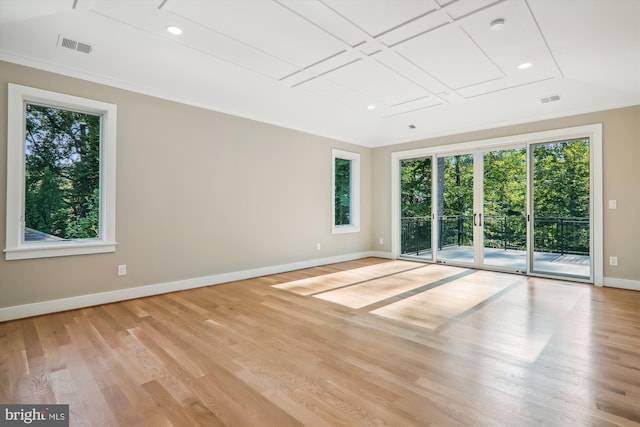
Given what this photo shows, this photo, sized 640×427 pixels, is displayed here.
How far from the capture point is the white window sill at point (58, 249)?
10.6ft

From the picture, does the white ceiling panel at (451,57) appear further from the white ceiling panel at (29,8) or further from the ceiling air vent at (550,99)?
the white ceiling panel at (29,8)

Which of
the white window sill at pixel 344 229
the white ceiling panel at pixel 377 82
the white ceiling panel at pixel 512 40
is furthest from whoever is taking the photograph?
the white window sill at pixel 344 229

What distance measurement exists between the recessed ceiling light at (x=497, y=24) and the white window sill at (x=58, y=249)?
15.5ft

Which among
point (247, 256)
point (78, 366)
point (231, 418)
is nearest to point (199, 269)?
point (247, 256)

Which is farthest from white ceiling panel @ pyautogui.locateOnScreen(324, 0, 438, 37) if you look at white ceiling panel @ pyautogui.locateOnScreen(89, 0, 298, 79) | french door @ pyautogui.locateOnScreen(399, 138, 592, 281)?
french door @ pyautogui.locateOnScreen(399, 138, 592, 281)

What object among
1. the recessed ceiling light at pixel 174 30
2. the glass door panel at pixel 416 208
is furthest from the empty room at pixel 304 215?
the glass door panel at pixel 416 208

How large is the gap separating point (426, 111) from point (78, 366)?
570cm

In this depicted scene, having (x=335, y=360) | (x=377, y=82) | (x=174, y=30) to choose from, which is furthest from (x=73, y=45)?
(x=335, y=360)

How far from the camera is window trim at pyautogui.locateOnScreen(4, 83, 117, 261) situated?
10.5 ft

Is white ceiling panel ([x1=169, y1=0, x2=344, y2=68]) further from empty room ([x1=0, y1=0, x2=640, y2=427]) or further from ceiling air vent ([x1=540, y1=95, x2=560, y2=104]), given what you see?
ceiling air vent ([x1=540, y1=95, x2=560, y2=104])

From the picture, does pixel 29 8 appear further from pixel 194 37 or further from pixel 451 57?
pixel 451 57

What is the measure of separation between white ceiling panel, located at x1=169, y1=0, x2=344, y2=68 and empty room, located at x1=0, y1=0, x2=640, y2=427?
3cm

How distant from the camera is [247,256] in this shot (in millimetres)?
5164

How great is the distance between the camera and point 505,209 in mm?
5625
